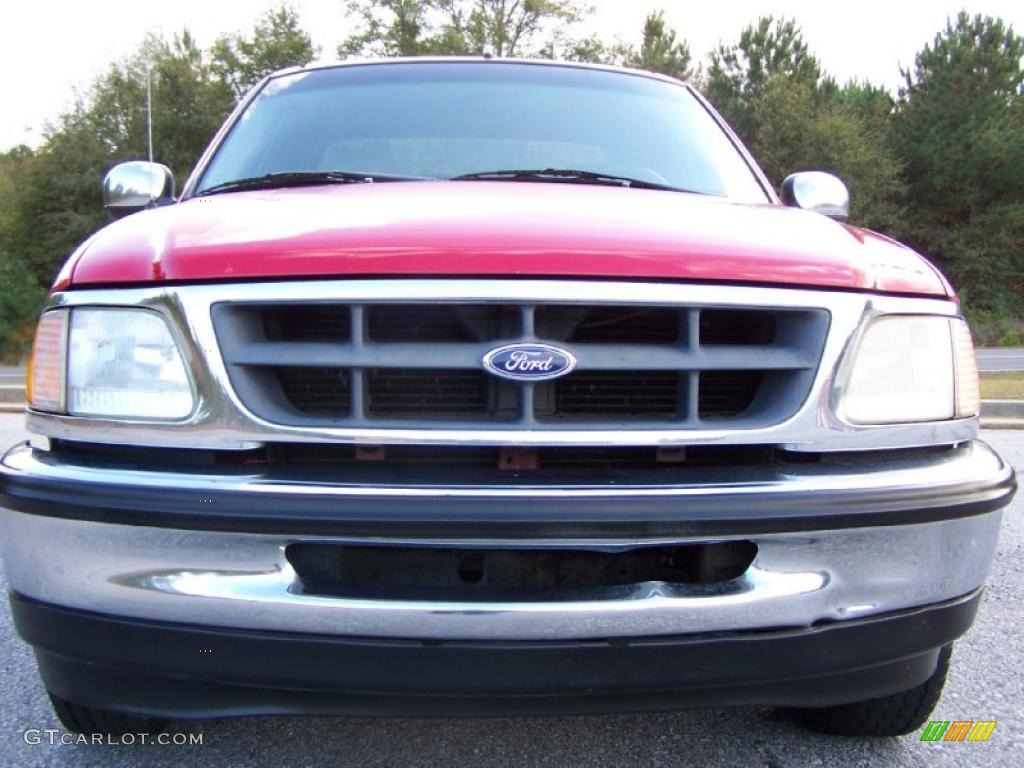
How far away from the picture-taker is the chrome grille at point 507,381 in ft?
4.77

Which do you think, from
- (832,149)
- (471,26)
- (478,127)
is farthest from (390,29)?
(478,127)

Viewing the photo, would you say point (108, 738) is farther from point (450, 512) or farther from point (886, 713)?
point (886, 713)

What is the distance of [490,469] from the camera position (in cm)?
146

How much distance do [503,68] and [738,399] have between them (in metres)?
1.84

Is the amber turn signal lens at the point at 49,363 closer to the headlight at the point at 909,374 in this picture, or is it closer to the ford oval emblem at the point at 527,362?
the ford oval emblem at the point at 527,362

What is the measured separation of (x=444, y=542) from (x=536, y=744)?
85cm

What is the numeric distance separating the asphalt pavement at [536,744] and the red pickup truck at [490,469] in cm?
40

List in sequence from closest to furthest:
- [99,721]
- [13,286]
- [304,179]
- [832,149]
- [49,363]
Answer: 1. [49,363]
2. [99,721]
3. [304,179]
4. [13,286]
5. [832,149]

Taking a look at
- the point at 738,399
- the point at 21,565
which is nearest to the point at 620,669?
the point at 738,399

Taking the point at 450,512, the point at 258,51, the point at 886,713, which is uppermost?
the point at 258,51

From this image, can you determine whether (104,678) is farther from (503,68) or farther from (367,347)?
(503,68)

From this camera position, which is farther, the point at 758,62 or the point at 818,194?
the point at 758,62

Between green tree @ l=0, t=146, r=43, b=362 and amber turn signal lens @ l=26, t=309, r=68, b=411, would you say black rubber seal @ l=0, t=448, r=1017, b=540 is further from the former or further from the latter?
green tree @ l=0, t=146, r=43, b=362

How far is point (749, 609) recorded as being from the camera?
55.1 inches
